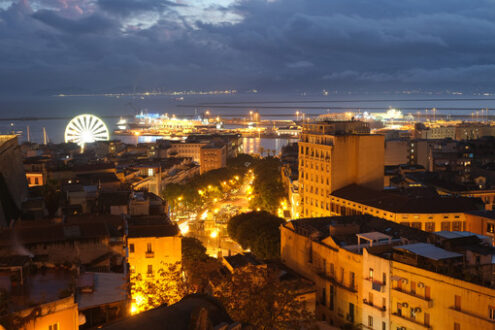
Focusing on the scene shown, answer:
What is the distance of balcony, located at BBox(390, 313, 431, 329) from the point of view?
14.1 meters

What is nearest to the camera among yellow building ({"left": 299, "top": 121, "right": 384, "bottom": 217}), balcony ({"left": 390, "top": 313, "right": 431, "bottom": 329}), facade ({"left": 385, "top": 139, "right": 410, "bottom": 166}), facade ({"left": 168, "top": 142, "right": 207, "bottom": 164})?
balcony ({"left": 390, "top": 313, "right": 431, "bottom": 329})

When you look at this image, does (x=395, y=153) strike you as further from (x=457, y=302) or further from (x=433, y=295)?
(x=457, y=302)

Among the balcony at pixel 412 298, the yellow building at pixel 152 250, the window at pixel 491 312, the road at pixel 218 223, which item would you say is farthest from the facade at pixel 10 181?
the window at pixel 491 312

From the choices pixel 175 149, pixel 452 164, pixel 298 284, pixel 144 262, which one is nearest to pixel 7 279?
pixel 144 262

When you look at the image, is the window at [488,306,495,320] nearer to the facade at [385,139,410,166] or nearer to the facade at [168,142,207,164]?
the facade at [385,139,410,166]

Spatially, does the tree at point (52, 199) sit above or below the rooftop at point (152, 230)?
above

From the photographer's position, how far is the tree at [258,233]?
974 inches

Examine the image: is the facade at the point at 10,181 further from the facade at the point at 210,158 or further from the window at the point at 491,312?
the facade at the point at 210,158

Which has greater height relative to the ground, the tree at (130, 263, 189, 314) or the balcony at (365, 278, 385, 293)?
the tree at (130, 263, 189, 314)

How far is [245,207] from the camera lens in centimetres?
4081

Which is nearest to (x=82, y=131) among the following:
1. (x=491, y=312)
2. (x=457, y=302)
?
(x=457, y=302)

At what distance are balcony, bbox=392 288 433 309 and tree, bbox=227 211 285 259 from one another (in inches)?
395

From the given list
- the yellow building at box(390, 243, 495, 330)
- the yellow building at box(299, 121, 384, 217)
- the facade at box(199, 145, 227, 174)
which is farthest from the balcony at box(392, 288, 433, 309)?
the facade at box(199, 145, 227, 174)

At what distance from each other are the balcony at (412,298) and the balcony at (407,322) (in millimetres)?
486
